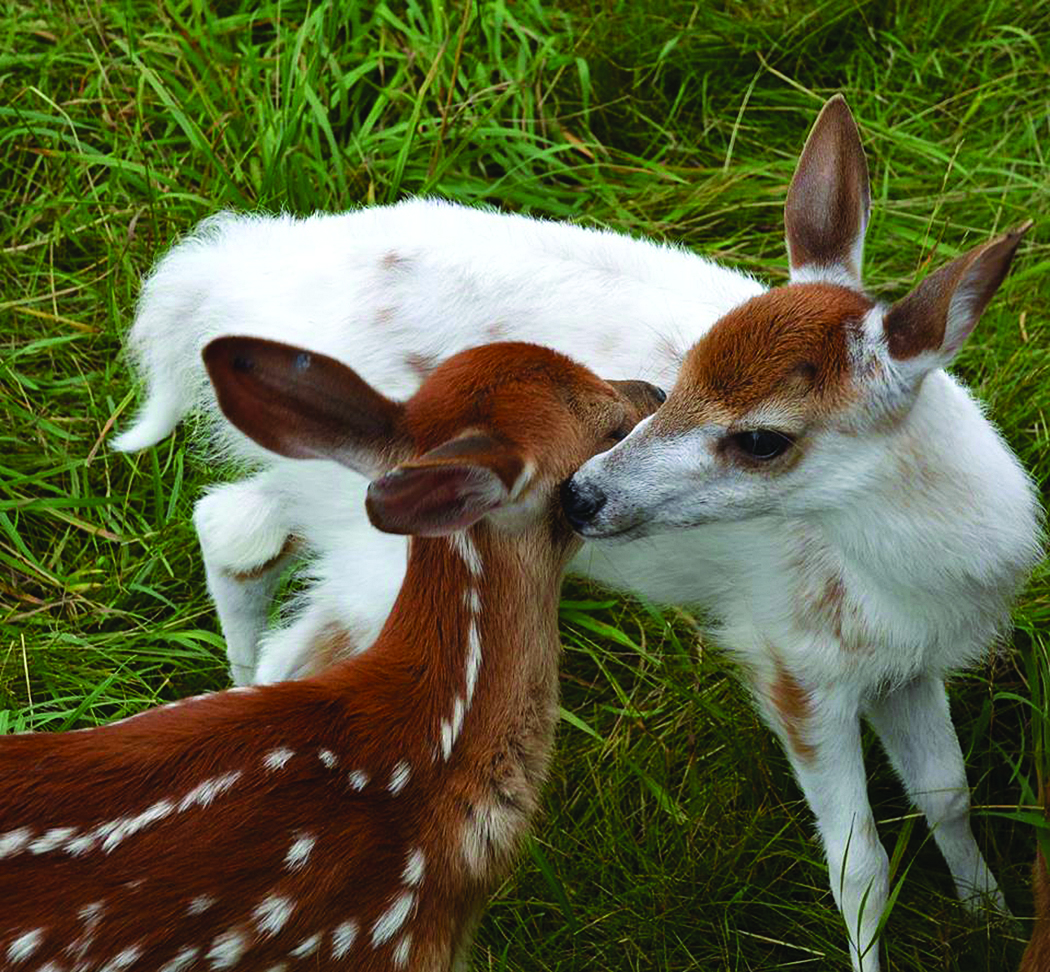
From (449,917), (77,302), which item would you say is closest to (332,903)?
(449,917)

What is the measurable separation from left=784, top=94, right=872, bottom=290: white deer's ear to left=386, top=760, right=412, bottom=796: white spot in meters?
1.27

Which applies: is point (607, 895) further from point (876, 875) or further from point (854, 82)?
point (854, 82)

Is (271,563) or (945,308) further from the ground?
(945,308)

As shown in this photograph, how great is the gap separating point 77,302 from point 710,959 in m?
2.59

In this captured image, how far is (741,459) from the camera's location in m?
3.50

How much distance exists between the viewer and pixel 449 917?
328 cm

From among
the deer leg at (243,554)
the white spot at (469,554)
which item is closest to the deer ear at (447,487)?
the white spot at (469,554)

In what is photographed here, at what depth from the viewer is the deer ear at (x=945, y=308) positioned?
10.3 ft

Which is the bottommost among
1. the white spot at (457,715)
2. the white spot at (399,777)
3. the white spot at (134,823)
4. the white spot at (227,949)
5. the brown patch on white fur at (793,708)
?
the brown patch on white fur at (793,708)

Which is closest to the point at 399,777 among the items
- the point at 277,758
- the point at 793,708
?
the point at 277,758

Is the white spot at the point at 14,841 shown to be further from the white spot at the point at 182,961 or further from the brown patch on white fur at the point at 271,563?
the brown patch on white fur at the point at 271,563

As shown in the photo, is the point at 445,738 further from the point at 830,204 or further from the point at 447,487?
the point at 830,204

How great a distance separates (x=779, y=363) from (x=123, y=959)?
1551 millimetres

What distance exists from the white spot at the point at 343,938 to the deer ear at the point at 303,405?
0.77m
